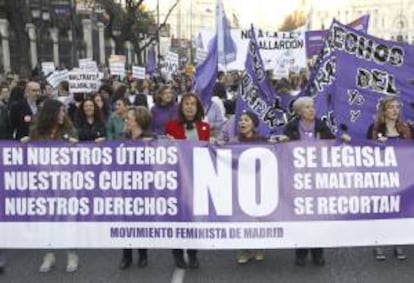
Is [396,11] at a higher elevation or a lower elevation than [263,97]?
higher

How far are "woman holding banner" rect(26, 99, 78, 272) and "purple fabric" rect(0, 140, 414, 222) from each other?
0.51 feet

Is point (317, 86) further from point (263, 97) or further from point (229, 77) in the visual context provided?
point (229, 77)

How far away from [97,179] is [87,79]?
25.9ft

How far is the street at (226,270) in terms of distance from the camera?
7059mm

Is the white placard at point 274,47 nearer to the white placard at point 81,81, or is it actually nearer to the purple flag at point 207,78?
the white placard at point 81,81

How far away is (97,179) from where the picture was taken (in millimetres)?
7195

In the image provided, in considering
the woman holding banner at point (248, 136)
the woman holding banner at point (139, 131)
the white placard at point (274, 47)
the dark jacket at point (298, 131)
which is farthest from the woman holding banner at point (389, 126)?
the white placard at point (274, 47)

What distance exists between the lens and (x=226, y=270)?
7.31 metres

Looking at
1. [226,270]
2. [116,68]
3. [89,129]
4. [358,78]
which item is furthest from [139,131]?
[116,68]

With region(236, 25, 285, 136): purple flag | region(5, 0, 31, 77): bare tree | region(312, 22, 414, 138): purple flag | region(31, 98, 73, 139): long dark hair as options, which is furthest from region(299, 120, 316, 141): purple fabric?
region(5, 0, 31, 77): bare tree

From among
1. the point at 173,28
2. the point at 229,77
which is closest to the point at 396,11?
the point at 173,28

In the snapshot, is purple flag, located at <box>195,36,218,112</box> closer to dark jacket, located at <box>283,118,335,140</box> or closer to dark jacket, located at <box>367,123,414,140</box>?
dark jacket, located at <box>283,118,335,140</box>

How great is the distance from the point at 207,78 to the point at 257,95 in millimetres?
2124

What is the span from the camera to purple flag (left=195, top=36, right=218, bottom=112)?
38.2 ft
